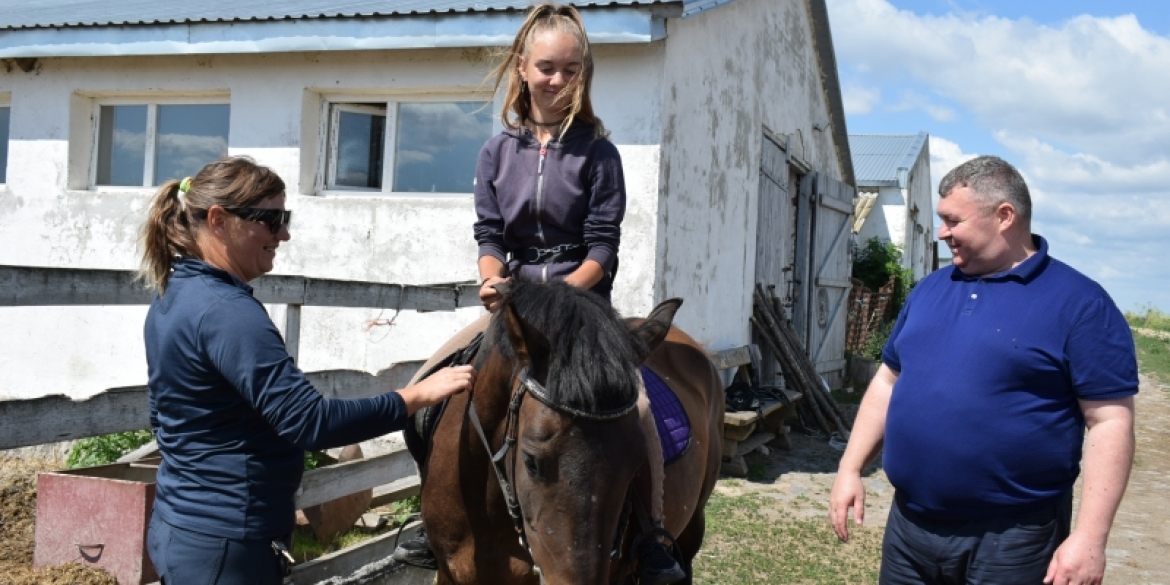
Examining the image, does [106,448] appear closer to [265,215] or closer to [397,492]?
[397,492]

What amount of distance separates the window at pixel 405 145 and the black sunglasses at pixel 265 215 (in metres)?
5.21

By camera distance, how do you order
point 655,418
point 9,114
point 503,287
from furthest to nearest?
1. point 9,114
2. point 655,418
3. point 503,287

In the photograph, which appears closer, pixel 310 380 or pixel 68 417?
pixel 68 417

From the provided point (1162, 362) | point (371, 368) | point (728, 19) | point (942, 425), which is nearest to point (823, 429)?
point (728, 19)

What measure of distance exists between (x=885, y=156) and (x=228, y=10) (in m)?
23.7

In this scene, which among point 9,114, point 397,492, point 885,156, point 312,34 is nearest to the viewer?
point 397,492

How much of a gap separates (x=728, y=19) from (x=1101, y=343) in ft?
22.2

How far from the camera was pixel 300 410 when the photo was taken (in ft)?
7.39

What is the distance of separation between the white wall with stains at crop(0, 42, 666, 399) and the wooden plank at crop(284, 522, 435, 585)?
2918 millimetres

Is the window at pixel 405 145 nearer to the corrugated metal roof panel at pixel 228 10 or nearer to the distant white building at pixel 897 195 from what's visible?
the corrugated metal roof panel at pixel 228 10

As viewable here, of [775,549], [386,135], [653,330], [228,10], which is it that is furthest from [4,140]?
[653,330]

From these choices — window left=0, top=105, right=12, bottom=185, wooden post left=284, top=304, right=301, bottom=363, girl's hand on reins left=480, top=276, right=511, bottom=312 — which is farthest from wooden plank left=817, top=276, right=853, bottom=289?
girl's hand on reins left=480, top=276, right=511, bottom=312

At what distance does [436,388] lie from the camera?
8.38 ft

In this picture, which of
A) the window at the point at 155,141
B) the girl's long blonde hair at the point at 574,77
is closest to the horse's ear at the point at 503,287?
the girl's long blonde hair at the point at 574,77
